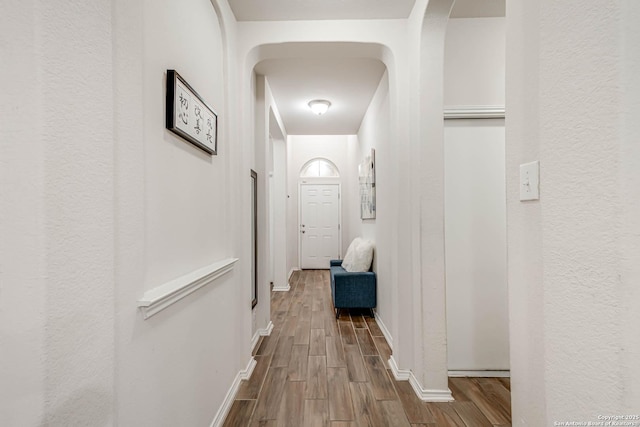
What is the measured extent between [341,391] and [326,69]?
288 centimetres

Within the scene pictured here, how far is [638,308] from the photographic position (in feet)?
1.99

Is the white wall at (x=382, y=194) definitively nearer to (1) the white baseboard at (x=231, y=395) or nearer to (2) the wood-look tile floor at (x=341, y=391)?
(2) the wood-look tile floor at (x=341, y=391)

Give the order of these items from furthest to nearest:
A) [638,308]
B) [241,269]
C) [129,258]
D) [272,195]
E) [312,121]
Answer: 1. [272,195]
2. [312,121]
3. [241,269]
4. [129,258]
5. [638,308]

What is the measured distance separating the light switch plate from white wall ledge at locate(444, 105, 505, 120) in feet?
4.40

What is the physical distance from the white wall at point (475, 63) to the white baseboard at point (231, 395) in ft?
8.25

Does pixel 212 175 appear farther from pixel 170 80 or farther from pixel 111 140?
pixel 111 140

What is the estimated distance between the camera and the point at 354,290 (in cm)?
344

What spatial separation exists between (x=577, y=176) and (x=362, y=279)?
286cm

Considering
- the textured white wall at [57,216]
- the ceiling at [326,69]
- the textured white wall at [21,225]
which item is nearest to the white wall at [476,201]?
the ceiling at [326,69]

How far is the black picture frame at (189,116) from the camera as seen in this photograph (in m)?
1.16

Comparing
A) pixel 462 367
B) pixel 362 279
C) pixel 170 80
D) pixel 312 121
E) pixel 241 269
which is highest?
pixel 312 121

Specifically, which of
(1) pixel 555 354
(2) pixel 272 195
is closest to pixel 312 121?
(2) pixel 272 195

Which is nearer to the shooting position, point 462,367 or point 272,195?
point 462,367

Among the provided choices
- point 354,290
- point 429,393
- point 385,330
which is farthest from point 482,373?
point 354,290
